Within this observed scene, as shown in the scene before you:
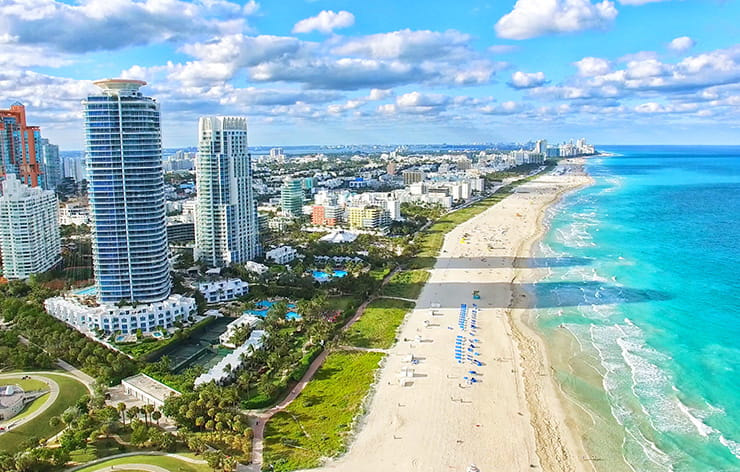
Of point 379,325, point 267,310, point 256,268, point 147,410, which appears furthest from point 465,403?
point 256,268

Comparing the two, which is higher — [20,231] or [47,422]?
[20,231]

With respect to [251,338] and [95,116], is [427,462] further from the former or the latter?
[95,116]

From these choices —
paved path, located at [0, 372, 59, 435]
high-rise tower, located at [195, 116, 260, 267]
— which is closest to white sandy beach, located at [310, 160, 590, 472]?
paved path, located at [0, 372, 59, 435]

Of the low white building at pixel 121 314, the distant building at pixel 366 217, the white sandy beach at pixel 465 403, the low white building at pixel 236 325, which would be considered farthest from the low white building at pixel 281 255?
the distant building at pixel 366 217

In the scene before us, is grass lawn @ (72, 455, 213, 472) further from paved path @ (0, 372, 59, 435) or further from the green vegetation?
the green vegetation

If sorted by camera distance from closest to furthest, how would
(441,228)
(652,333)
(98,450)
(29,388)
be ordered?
(98,450) < (29,388) < (652,333) < (441,228)

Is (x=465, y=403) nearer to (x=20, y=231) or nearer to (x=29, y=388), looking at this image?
(x=29, y=388)

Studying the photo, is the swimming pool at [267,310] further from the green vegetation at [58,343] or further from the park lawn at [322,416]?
the green vegetation at [58,343]
